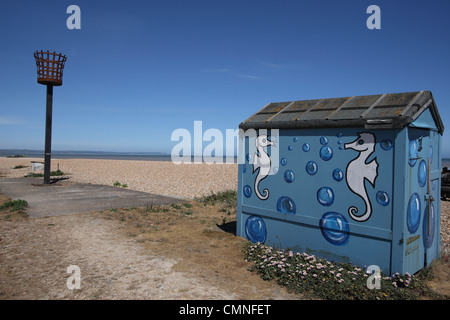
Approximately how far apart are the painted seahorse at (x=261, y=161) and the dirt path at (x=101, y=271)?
4.90ft

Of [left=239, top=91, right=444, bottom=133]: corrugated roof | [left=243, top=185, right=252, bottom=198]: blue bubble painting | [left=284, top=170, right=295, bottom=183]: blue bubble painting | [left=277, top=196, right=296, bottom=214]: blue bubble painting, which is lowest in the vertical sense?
[left=277, top=196, right=296, bottom=214]: blue bubble painting

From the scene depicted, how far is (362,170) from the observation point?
4551 millimetres

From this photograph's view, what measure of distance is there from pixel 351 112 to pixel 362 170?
0.93m

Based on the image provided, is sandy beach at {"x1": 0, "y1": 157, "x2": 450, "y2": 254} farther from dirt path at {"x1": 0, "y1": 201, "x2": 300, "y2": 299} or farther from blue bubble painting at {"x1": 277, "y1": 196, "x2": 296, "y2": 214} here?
dirt path at {"x1": 0, "y1": 201, "x2": 300, "y2": 299}

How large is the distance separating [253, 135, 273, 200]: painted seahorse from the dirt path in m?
1.49

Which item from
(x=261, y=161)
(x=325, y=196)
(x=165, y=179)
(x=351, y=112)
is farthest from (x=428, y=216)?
(x=165, y=179)

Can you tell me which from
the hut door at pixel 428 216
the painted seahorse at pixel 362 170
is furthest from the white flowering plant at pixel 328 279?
the hut door at pixel 428 216

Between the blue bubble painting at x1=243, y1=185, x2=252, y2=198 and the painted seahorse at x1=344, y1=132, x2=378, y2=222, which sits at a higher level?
the painted seahorse at x1=344, y1=132, x2=378, y2=222

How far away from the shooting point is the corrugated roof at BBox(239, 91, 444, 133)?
4320 mm

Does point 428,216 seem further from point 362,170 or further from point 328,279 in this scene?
point 328,279

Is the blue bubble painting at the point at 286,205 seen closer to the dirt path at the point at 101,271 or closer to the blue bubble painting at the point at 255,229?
the blue bubble painting at the point at 255,229

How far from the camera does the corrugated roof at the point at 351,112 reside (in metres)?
4.32

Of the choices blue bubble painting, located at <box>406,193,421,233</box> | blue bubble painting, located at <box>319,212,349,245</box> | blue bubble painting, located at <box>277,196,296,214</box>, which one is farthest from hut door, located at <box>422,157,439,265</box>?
blue bubble painting, located at <box>277,196,296,214</box>
